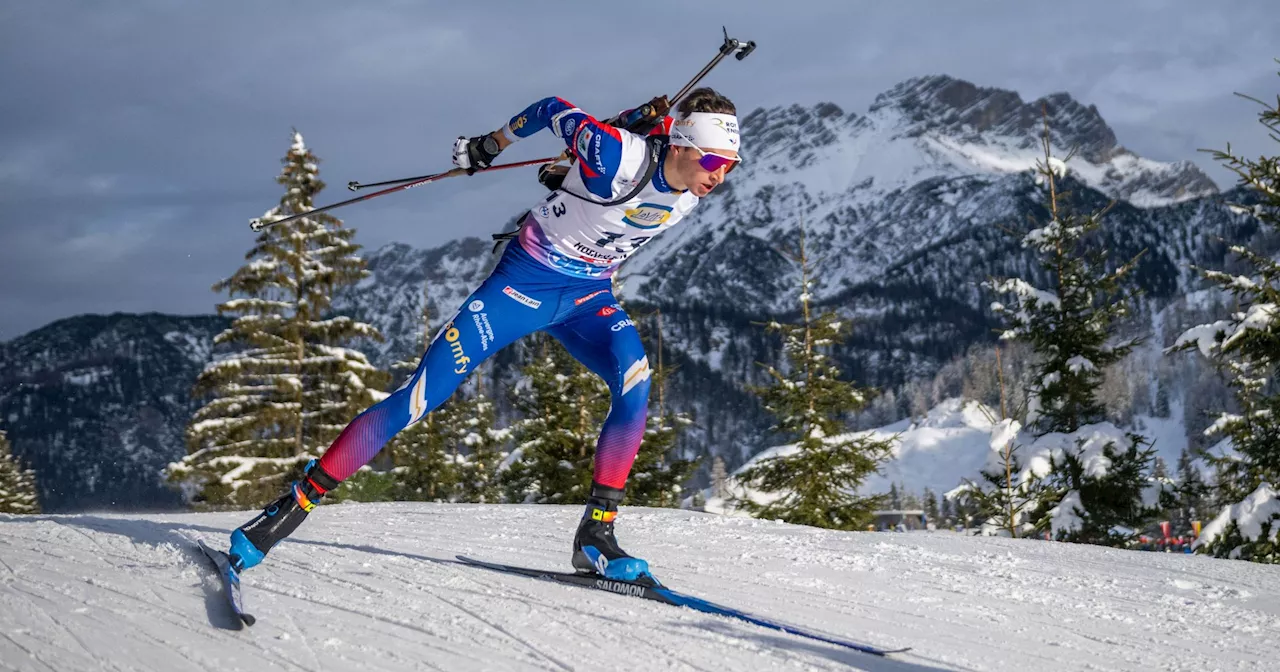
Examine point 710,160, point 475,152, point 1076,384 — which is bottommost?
point 1076,384

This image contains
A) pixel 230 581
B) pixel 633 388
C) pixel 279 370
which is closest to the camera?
pixel 230 581

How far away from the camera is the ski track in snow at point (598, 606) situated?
2.86m

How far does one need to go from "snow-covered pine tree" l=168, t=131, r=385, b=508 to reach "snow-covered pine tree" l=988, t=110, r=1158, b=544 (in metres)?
13.3

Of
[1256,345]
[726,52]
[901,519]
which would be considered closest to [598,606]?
[726,52]

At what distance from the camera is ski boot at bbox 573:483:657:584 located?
390 centimetres

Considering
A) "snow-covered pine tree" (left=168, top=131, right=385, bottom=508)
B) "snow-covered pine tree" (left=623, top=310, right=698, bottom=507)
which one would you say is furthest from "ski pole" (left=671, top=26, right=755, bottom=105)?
"snow-covered pine tree" (left=168, top=131, right=385, bottom=508)

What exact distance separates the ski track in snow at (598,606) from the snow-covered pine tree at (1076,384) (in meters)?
10.3

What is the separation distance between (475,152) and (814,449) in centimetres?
1353

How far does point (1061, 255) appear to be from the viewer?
629 inches

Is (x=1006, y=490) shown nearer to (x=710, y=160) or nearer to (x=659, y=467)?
(x=659, y=467)

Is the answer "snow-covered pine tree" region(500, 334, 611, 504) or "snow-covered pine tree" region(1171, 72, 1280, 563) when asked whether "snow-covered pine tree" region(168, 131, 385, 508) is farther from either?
"snow-covered pine tree" region(1171, 72, 1280, 563)

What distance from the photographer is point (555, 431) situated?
1998cm

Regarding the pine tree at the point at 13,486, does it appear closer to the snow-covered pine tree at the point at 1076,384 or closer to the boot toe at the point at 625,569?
the snow-covered pine tree at the point at 1076,384

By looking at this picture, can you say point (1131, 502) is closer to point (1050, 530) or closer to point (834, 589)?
point (1050, 530)
